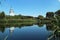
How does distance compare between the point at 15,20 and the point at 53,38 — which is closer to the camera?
the point at 53,38

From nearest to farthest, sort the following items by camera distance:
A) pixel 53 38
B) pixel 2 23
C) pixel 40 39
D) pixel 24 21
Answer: pixel 53 38, pixel 40 39, pixel 2 23, pixel 24 21

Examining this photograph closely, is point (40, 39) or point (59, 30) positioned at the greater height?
point (59, 30)

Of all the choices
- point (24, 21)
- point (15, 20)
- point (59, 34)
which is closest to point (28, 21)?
point (24, 21)

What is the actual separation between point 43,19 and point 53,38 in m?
62.8

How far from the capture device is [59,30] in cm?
1661

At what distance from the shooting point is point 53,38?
1480 cm

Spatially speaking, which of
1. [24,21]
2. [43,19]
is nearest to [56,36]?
[24,21]

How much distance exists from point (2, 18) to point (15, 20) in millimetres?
5157

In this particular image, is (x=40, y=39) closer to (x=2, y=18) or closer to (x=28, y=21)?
(x=2, y=18)

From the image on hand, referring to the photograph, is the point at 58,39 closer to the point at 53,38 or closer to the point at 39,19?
the point at 53,38

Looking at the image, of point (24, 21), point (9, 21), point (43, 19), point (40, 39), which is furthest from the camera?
point (43, 19)

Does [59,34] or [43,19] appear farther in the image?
[43,19]

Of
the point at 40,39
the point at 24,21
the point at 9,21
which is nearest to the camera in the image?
the point at 40,39

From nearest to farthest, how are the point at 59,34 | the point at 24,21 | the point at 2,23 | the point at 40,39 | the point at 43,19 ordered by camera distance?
1. the point at 59,34
2. the point at 40,39
3. the point at 2,23
4. the point at 24,21
5. the point at 43,19
